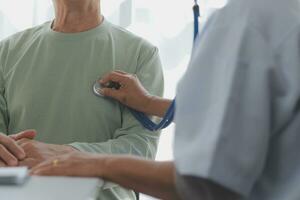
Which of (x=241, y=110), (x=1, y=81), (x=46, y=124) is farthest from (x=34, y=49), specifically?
(x=241, y=110)

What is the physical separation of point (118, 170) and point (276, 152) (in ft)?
0.91

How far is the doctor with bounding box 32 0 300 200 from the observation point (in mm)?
699

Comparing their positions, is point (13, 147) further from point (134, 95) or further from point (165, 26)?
point (165, 26)

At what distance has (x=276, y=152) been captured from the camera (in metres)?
0.75

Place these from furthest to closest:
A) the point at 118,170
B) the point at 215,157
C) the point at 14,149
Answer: the point at 14,149
the point at 118,170
the point at 215,157

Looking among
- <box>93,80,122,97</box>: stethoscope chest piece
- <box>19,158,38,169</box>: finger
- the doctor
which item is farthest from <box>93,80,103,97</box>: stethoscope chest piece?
the doctor

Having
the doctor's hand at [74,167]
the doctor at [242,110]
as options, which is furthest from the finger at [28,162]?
the doctor at [242,110]

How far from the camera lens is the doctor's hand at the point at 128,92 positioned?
1.57 metres

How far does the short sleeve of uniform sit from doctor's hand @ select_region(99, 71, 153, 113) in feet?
2.68

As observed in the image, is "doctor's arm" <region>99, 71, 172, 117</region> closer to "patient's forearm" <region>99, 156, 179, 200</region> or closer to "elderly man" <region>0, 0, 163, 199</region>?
"elderly man" <region>0, 0, 163, 199</region>

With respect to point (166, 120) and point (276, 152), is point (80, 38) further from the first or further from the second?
point (276, 152)

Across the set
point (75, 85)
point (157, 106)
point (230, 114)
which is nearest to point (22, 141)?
point (75, 85)

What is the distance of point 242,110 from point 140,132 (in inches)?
34.2

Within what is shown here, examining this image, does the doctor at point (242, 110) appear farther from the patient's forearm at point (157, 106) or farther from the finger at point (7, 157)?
the patient's forearm at point (157, 106)
